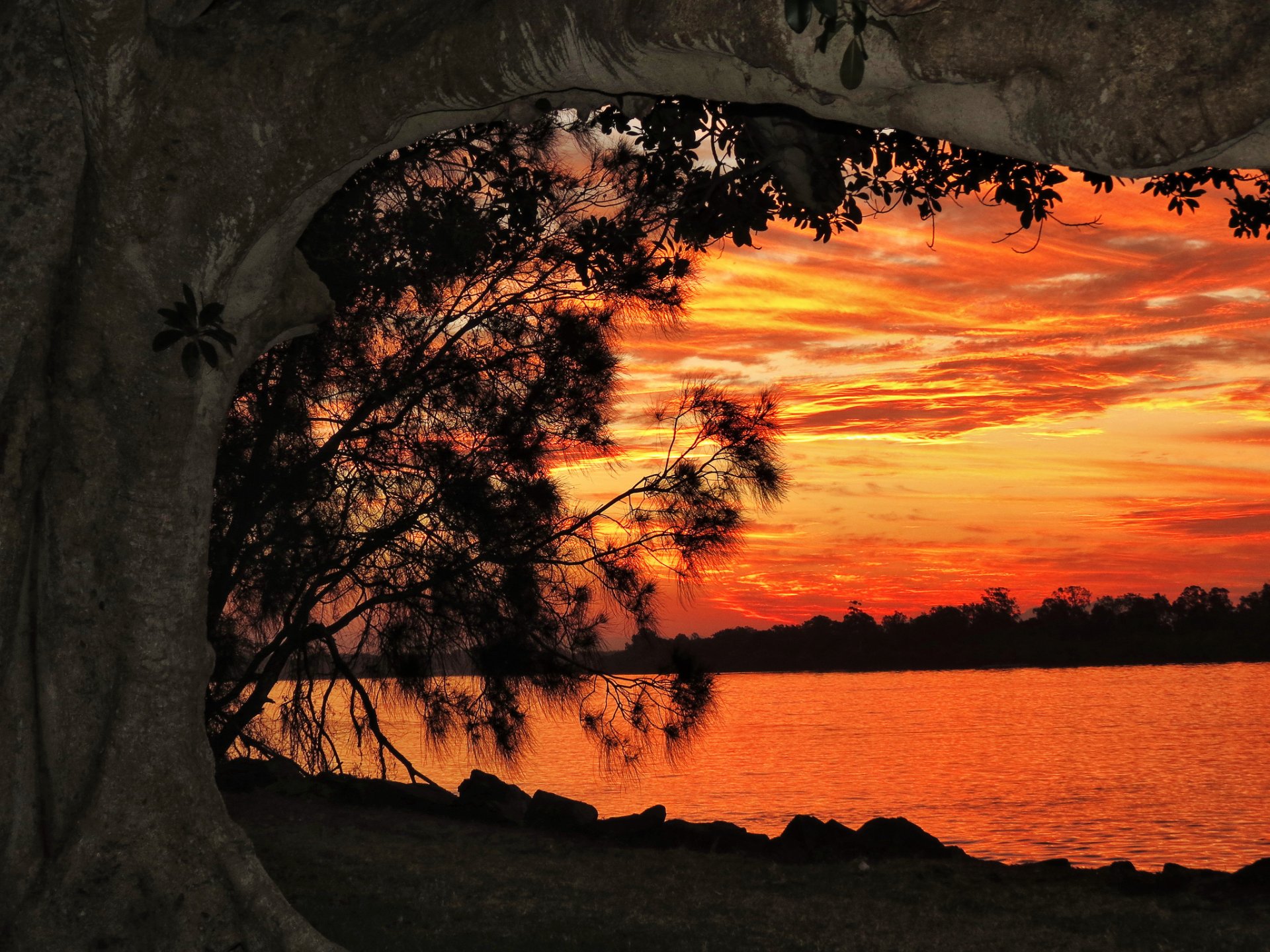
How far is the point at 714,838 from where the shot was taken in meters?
11.2

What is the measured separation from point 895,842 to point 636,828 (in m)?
2.44

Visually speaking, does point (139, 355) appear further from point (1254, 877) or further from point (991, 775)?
point (991, 775)

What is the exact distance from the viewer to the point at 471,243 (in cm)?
1097

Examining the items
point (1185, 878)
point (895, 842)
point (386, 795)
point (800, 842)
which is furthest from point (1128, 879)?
point (386, 795)

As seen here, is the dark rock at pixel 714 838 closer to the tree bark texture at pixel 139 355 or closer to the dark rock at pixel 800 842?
the dark rock at pixel 800 842

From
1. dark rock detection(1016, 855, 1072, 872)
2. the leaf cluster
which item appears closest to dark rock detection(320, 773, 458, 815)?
dark rock detection(1016, 855, 1072, 872)

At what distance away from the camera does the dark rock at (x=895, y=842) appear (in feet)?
35.9

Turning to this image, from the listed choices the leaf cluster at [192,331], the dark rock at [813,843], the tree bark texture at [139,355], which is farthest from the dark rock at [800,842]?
the leaf cluster at [192,331]

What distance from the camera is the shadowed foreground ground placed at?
7.26 m

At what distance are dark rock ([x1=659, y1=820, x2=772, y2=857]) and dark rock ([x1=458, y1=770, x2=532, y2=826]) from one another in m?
1.74

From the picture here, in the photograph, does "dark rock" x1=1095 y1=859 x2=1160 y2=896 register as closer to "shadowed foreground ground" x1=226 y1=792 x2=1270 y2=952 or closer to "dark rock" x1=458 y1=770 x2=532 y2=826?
"shadowed foreground ground" x1=226 y1=792 x2=1270 y2=952

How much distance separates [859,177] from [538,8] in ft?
19.8

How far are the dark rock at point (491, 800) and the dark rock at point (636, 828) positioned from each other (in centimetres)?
94

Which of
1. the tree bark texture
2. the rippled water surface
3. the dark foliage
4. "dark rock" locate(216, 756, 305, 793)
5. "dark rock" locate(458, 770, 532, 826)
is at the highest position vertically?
the dark foliage
